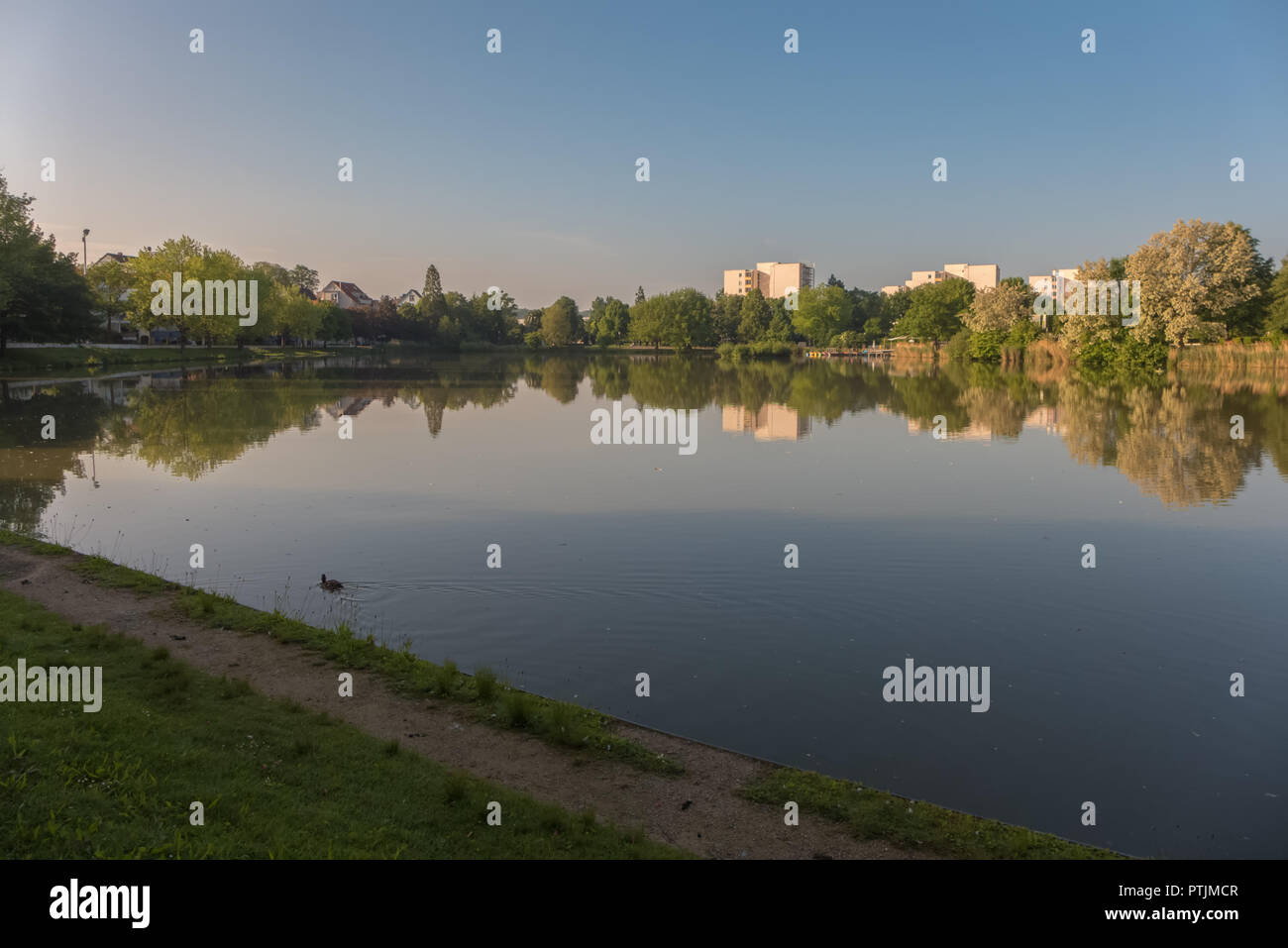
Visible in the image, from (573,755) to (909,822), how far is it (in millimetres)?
2803

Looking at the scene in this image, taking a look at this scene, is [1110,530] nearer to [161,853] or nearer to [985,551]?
[985,551]

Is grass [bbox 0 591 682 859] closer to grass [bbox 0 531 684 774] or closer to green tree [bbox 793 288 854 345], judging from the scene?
grass [bbox 0 531 684 774]

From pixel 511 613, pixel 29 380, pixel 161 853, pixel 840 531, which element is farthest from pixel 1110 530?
pixel 29 380

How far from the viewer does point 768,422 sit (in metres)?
35.0

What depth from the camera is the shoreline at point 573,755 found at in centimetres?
618

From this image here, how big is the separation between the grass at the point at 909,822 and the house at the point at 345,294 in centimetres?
17491

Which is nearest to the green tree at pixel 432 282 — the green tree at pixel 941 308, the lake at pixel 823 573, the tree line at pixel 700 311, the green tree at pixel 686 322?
the tree line at pixel 700 311

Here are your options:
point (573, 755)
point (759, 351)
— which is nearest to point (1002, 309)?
point (759, 351)

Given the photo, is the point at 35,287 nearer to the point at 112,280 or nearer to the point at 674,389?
the point at 112,280

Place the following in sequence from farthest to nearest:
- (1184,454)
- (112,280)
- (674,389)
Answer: (112,280), (674,389), (1184,454)

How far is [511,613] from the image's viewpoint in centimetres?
1150

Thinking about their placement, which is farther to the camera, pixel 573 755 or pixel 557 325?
pixel 557 325

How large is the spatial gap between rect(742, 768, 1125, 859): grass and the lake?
0.51 meters

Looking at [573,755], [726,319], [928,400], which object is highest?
[726,319]
